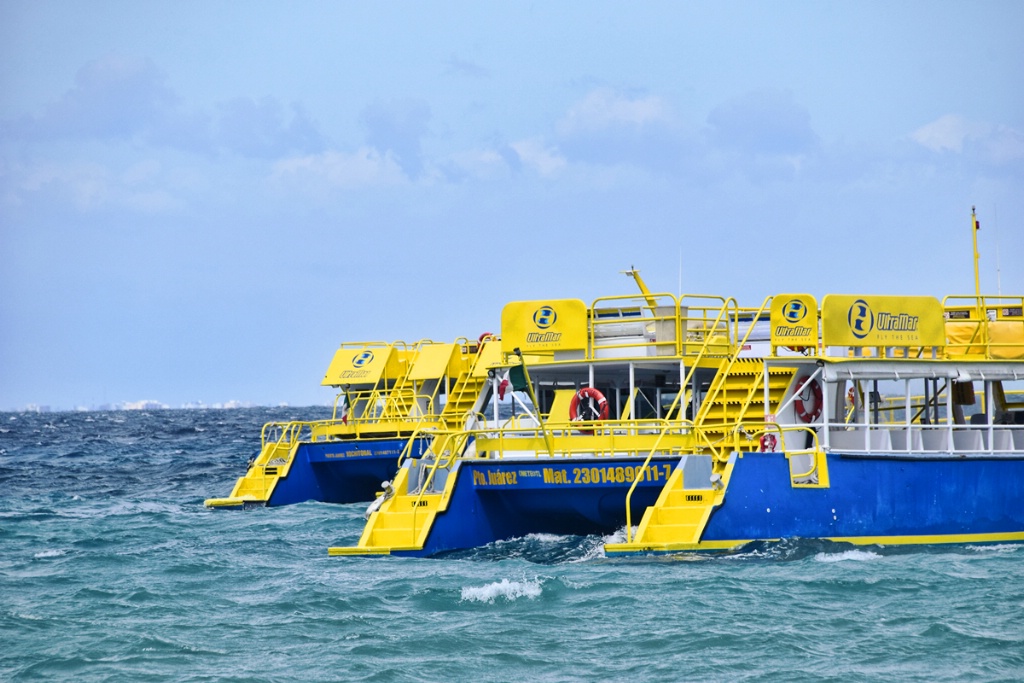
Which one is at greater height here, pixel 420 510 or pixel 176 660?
pixel 420 510

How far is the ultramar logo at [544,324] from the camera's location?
25484 millimetres

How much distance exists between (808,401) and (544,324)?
484cm

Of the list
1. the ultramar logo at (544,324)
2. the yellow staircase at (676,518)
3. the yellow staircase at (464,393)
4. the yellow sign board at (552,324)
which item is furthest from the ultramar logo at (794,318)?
the yellow staircase at (464,393)

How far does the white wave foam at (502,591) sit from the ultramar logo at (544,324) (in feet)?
22.7

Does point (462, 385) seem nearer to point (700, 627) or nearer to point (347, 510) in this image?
point (347, 510)

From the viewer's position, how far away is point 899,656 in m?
Answer: 15.3

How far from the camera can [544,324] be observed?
25.5 meters

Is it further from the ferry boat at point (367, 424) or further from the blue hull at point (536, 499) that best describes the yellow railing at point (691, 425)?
the ferry boat at point (367, 424)

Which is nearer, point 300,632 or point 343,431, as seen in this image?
point 300,632

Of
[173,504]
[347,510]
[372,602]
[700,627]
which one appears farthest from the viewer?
[173,504]

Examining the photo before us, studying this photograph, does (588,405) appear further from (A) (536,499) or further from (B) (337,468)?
(B) (337,468)

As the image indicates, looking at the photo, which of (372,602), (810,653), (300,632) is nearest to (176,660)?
(300,632)

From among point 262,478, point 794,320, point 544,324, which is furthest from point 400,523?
point 262,478

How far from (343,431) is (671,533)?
17321 mm
